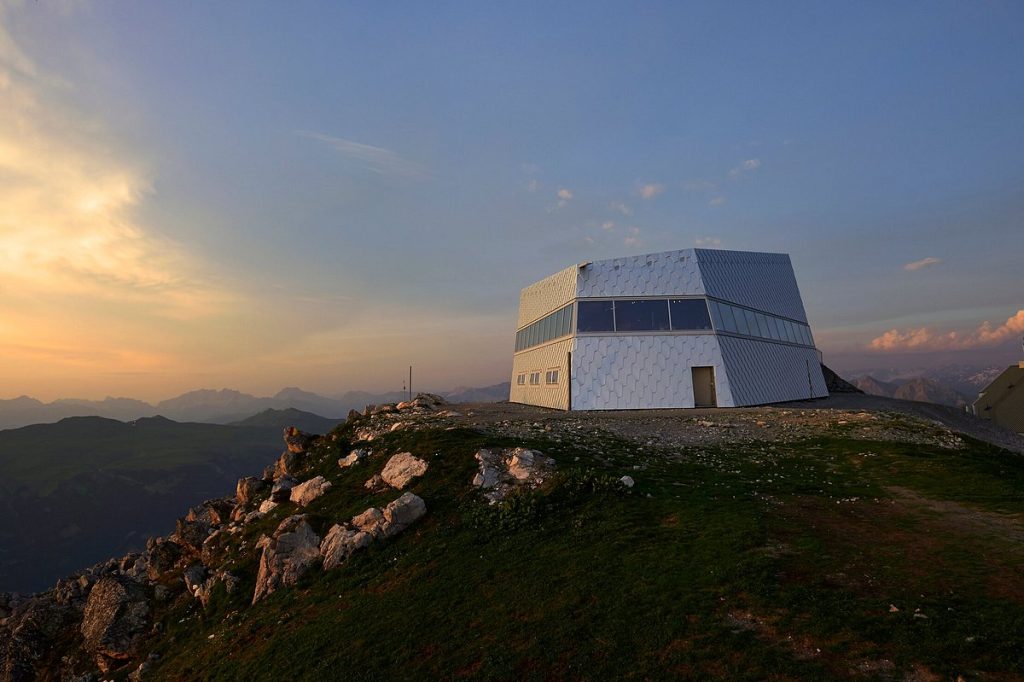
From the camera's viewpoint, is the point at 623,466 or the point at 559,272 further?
the point at 559,272

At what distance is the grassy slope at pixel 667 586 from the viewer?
26.6ft

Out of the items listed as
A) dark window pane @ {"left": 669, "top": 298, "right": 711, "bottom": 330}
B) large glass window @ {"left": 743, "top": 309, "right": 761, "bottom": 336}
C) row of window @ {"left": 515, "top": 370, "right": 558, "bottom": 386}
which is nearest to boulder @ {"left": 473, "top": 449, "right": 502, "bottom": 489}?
row of window @ {"left": 515, "top": 370, "right": 558, "bottom": 386}

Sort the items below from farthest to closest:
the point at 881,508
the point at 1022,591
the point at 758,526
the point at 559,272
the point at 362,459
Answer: the point at 559,272, the point at 362,459, the point at 881,508, the point at 758,526, the point at 1022,591

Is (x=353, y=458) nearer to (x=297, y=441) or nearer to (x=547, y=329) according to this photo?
(x=297, y=441)

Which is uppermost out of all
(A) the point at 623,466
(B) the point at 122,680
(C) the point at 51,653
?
(A) the point at 623,466

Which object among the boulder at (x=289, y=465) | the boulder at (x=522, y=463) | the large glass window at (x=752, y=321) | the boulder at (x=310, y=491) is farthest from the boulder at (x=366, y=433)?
the large glass window at (x=752, y=321)

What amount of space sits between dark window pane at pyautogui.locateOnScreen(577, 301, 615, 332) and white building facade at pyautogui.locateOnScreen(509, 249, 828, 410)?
0.25ft

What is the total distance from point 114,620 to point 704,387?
1339 inches

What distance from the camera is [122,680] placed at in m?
14.8

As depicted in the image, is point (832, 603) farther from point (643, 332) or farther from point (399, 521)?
point (643, 332)

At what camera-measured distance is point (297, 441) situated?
29688 mm

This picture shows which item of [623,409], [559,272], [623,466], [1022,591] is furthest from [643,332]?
[1022,591]

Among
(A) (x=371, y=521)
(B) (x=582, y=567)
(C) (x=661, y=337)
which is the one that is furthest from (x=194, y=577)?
(C) (x=661, y=337)

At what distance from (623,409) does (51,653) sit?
102ft
